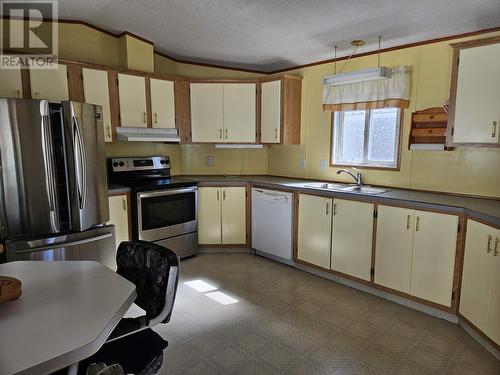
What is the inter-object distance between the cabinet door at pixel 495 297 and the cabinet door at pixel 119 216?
3054 millimetres

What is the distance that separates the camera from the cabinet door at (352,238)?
3.00m

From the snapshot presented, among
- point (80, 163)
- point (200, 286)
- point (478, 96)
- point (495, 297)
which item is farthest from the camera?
point (200, 286)

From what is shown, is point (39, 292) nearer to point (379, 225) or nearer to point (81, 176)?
point (81, 176)

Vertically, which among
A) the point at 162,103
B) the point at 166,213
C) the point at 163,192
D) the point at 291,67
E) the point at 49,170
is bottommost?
the point at 166,213

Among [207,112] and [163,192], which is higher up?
[207,112]

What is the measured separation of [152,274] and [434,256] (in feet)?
7.14

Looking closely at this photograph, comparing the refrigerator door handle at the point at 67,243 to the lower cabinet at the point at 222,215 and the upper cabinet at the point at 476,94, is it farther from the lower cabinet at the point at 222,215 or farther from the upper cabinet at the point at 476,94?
the upper cabinet at the point at 476,94

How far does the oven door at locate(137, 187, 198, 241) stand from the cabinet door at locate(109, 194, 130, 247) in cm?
13

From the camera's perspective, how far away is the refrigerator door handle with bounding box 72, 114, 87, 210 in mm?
2693

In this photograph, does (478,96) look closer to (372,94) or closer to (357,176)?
(372,94)

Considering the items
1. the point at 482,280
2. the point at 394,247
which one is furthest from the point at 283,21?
the point at 482,280

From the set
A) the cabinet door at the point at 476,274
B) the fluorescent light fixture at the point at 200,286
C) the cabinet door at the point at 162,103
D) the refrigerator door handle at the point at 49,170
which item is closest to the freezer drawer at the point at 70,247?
the refrigerator door handle at the point at 49,170

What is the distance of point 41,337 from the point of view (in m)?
1.03

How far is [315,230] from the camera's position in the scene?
342cm
